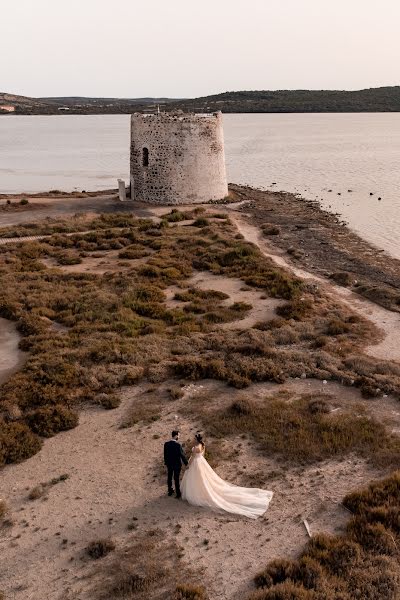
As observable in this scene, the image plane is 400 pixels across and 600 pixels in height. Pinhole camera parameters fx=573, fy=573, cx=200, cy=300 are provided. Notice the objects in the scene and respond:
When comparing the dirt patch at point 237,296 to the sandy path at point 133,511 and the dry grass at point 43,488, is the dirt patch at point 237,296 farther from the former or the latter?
the dry grass at point 43,488

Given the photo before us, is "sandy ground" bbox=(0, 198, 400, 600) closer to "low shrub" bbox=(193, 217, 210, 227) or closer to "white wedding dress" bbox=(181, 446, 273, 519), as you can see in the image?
"white wedding dress" bbox=(181, 446, 273, 519)

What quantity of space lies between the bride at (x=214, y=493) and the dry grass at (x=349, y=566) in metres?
1.21

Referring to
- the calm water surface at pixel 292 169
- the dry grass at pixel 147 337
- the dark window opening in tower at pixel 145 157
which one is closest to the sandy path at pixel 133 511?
the dry grass at pixel 147 337

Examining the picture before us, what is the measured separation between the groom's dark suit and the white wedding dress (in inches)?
7.9

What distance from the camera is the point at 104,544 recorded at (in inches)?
332

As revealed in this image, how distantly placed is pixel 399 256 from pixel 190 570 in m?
24.3

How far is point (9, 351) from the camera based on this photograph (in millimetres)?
16297

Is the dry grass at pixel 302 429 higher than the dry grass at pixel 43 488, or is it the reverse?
the dry grass at pixel 302 429

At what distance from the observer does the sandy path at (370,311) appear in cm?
1602

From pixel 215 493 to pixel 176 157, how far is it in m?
30.0

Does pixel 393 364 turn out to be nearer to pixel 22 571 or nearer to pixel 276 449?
pixel 276 449

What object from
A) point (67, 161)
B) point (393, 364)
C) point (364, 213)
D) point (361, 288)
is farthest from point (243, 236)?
point (67, 161)

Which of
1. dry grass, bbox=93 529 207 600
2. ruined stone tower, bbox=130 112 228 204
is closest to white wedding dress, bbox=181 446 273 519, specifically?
dry grass, bbox=93 529 207 600

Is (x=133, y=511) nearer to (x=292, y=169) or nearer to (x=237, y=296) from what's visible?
(x=237, y=296)
